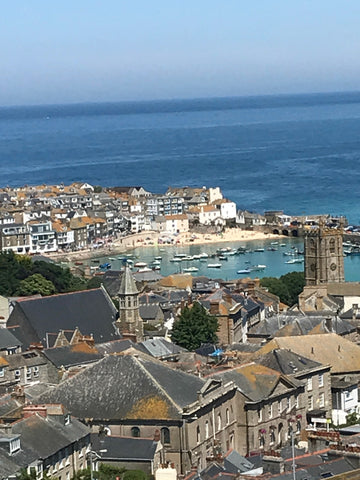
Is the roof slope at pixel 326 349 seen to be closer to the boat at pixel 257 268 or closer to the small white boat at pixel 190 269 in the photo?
the small white boat at pixel 190 269

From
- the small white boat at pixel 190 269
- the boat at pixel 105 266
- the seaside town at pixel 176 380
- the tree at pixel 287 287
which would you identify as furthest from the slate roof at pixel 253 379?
the boat at pixel 105 266

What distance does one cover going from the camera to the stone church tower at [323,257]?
223ft

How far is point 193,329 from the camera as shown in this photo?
146ft

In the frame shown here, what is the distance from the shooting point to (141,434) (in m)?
28.7

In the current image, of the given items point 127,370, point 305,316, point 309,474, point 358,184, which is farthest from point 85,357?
point 358,184

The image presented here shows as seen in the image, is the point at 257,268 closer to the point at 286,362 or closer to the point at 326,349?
the point at 326,349

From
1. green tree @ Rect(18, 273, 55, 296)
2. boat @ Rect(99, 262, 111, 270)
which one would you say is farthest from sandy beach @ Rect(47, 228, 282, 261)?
green tree @ Rect(18, 273, 55, 296)

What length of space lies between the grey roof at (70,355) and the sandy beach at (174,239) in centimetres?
6579

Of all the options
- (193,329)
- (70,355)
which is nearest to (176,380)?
(70,355)

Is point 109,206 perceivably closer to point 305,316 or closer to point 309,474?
point 305,316

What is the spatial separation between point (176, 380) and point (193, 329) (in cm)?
1400

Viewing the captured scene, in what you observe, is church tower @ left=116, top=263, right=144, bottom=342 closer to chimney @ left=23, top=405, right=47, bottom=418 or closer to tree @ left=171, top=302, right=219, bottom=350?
tree @ left=171, top=302, right=219, bottom=350

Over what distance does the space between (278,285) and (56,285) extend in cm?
1127

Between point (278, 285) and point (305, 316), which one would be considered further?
point (278, 285)
